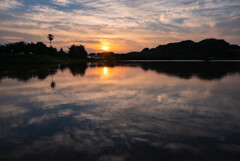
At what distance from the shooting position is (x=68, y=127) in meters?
9.24

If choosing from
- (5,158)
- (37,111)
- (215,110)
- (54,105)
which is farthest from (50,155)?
(215,110)

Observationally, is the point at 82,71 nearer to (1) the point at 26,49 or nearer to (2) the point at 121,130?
(2) the point at 121,130

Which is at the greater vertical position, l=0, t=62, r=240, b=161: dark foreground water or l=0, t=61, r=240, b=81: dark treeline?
l=0, t=61, r=240, b=81: dark treeline

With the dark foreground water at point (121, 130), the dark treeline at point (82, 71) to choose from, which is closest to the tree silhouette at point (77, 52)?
the dark treeline at point (82, 71)

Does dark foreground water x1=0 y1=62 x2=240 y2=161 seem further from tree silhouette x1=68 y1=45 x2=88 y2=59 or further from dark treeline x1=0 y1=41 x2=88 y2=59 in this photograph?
tree silhouette x1=68 y1=45 x2=88 y2=59

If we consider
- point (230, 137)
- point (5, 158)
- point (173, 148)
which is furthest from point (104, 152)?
point (230, 137)

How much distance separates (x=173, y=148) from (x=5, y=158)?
7.47m

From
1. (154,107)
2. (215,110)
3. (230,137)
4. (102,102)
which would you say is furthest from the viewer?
(102,102)

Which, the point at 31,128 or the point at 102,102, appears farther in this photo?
the point at 102,102

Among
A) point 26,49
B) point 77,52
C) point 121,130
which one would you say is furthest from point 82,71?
point 77,52

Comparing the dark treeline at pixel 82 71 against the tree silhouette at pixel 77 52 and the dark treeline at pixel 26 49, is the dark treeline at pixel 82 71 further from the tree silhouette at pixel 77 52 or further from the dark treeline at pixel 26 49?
the tree silhouette at pixel 77 52

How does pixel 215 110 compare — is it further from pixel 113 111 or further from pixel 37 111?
pixel 37 111

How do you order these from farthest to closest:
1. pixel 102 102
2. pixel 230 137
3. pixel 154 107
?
pixel 102 102, pixel 154 107, pixel 230 137

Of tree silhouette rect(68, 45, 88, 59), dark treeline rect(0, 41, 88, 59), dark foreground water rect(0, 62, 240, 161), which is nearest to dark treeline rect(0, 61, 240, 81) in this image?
dark foreground water rect(0, 62, 240, 161)
